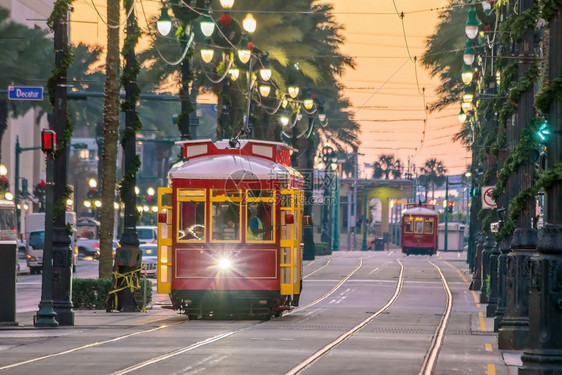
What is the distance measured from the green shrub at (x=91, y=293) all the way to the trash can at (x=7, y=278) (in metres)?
7.41

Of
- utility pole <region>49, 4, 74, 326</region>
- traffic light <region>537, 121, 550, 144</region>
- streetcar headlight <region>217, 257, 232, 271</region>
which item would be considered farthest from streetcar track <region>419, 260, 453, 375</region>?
utility pole <region>49, 4, 74, 326</region>

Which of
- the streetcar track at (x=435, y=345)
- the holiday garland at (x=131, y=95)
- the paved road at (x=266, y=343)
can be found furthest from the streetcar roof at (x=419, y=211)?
the holiday garland at (x=131, y=95)

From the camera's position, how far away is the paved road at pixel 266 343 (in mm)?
18750

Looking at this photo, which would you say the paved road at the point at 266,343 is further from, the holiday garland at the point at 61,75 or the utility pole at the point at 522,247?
the holiday garland at the point at 61,75

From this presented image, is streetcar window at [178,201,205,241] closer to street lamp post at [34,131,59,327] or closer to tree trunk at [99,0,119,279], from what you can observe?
street lamp post at [34,131,59,327]

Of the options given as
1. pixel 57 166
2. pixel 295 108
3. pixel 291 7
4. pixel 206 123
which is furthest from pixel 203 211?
pixel 206 123

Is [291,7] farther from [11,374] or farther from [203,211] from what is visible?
[11,374]

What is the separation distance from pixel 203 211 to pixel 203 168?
959 millimetres

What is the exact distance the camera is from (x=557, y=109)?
15.2 metres

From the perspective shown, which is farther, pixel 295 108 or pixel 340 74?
pixel 340 74

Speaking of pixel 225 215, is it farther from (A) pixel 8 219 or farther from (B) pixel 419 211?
(B) pixel 419 211

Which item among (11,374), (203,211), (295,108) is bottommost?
(11,374)

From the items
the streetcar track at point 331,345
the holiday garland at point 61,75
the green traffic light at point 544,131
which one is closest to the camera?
the green traffic light at point 544,131

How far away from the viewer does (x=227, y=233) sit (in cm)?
2941
